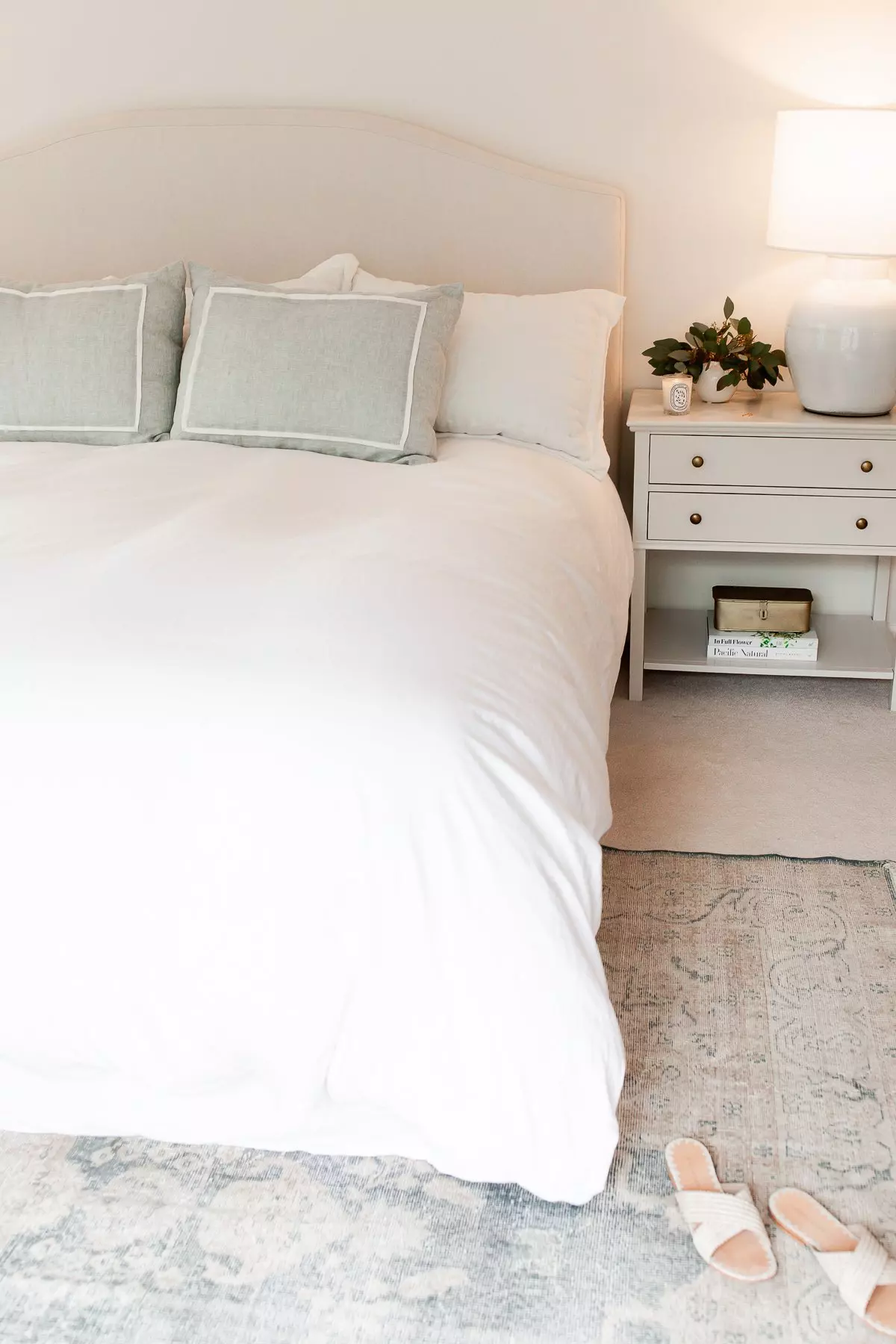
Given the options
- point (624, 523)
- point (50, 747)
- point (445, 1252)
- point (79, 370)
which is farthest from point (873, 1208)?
point (79, 370)

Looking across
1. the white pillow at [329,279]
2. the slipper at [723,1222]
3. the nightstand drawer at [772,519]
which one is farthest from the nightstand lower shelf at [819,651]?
the slipper at [723,1222]

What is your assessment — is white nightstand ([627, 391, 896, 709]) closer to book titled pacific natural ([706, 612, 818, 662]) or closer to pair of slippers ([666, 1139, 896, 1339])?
book titled pacific natural ([706, 612, 818, 662])

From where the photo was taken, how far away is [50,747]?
1353 mm

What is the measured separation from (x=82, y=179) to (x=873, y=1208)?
2.91 metres

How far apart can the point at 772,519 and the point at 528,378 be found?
25.1 inches

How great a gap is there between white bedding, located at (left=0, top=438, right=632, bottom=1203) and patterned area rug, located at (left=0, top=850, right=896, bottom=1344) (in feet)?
0.20

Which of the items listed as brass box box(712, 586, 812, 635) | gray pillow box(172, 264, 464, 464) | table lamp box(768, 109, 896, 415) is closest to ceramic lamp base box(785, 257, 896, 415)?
table lamp box(768, 109, 896, 415)

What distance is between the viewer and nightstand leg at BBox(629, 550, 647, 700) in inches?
112

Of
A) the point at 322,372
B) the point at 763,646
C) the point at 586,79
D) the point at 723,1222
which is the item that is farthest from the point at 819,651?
the point at 723,1222

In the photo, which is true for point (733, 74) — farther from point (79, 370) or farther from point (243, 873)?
point (243, 873)

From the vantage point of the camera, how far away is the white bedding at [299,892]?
1307 mm

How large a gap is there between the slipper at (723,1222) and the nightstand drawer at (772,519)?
1623 mm

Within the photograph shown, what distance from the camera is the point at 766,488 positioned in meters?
2.74

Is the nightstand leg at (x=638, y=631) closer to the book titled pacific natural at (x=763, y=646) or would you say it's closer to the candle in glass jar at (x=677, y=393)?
the book titled pacific natural at (x=763, y=646)
